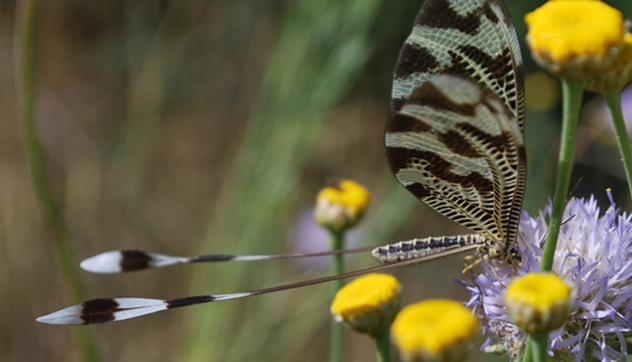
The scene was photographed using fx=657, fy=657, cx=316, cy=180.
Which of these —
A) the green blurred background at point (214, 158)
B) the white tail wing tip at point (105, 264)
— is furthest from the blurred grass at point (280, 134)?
the white tail wing tip at point (105, 264)

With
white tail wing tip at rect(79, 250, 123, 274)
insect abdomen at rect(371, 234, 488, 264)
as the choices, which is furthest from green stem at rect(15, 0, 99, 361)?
insect abdomen at rect(371, 234, 488, 264)

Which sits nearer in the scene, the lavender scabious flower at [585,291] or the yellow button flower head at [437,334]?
the yellow button flower head at [437,334]

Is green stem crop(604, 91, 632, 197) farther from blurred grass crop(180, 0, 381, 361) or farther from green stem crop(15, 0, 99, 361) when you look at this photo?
blurred grass crop(180, 0, 381, 361)

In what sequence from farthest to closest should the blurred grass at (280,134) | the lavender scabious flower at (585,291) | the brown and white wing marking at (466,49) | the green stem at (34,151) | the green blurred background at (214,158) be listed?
the green blurred background at (214,158), the blurred grass at (280,134), the green stem at (34,151), the brown and white wing marking at (466,49), the lavender scabious flower at (585,291)

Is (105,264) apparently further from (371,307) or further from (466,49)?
(466,49)

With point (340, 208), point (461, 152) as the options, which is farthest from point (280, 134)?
point (461, 152)

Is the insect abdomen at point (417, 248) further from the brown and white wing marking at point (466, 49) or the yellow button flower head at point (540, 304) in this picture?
the yellow button flower head at point (540, 304)

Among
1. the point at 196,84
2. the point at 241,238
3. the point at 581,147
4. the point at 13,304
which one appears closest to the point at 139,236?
the point at 13,304
